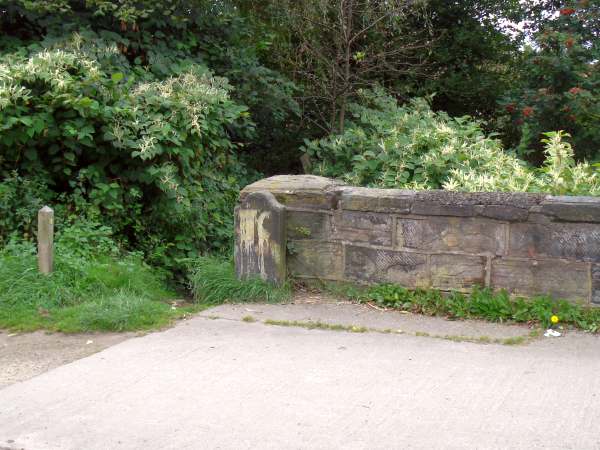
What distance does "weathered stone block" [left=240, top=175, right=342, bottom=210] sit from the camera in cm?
627

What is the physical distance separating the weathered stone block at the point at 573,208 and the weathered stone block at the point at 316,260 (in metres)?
1.65

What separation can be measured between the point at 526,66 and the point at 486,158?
619 cm

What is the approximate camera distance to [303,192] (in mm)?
6352

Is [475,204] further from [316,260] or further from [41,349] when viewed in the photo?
[41,349]

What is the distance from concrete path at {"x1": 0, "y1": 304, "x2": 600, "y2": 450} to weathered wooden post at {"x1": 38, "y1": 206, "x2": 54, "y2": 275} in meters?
1.48

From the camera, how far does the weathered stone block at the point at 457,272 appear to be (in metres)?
5.74

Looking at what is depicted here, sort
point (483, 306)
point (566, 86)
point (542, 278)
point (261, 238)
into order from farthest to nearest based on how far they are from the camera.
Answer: point (566, 86) → point (261, 238) → point (483, 306) → point (542, 278)

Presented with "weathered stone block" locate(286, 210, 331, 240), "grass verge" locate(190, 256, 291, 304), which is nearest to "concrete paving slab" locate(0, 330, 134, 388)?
"grass verge" locate(190, 256, 291, 304)

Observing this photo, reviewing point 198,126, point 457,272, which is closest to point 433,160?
point 457,272

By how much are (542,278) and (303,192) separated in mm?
1972

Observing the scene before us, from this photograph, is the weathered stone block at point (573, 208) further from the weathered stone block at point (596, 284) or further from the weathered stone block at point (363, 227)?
the weathered stone block at point (363, 227)

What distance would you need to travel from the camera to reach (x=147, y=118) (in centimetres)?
771

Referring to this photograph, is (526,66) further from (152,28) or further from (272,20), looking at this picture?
(152,28)

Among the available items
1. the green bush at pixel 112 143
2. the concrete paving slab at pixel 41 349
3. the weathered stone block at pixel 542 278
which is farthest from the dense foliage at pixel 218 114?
the concrete paving slab at pixel 41 349
